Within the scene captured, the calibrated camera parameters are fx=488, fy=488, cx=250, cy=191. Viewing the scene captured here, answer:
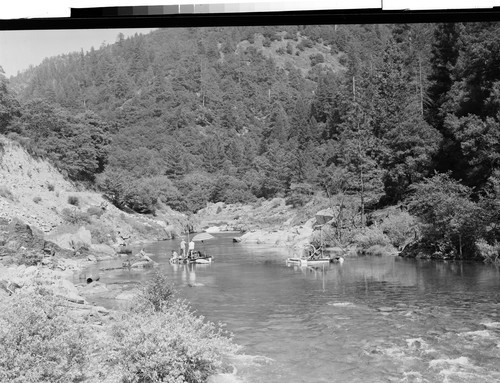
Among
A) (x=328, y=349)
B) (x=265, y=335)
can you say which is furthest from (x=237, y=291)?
(x=328, y=349)

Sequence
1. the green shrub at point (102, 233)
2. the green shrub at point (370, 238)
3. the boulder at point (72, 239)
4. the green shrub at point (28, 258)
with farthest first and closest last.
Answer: the green shrub at point (370, 238)
the green shrub at point (102, 233)
the boulder at point (72, 239)
the green shrub at point (28, 258)

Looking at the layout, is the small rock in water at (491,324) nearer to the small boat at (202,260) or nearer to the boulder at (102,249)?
the small boat at (202,260)

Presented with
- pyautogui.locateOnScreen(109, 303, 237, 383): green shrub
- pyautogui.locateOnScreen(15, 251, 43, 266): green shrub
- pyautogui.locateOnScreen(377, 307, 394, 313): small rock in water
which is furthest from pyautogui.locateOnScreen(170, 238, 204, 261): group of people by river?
pyautogui.locateOnScreen(109, 303, 237, 383): green shrub

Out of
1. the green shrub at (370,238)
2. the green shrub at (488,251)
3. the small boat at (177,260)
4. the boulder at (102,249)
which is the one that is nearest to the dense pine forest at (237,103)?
the green shrub at (488,251)

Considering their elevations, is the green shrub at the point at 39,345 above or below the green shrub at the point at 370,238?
below

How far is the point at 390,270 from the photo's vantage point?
726 cm

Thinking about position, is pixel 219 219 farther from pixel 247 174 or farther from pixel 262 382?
pixel 262 382

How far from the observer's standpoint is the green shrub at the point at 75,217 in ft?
18.9

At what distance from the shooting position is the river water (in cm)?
423

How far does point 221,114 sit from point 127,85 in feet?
3.80

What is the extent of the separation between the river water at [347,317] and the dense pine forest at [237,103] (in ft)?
4.14

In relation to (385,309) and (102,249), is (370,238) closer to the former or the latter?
(385,309)

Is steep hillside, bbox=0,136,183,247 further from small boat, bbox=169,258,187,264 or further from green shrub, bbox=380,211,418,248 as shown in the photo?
green shrub, bbox=380,211,418,248

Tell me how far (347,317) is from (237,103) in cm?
281
